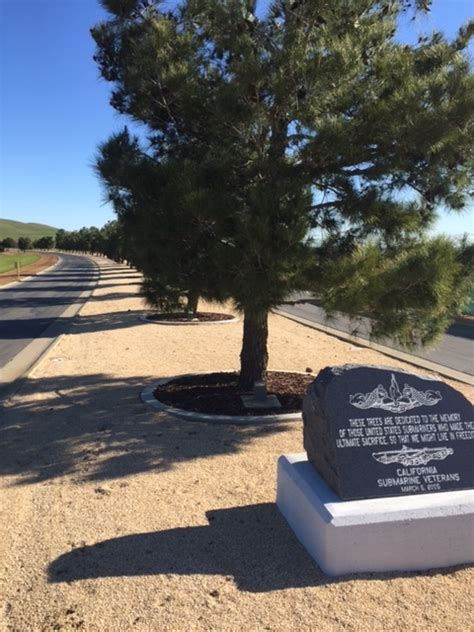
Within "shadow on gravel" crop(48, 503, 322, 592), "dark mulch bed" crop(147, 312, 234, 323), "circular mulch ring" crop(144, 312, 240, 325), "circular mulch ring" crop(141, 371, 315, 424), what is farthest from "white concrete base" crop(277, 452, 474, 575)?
"dark mulch bed" crop(147, 312, 234, 323)

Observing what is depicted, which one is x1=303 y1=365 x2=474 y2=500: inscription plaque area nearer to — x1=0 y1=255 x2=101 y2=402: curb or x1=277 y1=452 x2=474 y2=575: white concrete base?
x1=277 y1=452 x2=474 y2=575: white concrete base

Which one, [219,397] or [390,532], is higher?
[390,532]

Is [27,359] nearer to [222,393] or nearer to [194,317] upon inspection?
[222,393]

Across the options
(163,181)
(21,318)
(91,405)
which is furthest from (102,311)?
(163,181)

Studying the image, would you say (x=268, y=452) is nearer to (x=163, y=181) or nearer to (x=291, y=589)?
(x=291, y=589)

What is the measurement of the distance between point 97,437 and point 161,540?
2.34 metres

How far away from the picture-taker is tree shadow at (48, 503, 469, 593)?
3.09 m

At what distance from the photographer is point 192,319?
1587cm

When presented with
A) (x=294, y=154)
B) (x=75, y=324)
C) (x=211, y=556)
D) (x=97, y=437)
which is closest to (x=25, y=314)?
(x=75, y=324)

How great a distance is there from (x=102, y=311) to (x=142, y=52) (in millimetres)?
13980

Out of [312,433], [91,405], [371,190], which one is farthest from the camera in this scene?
[91,405]

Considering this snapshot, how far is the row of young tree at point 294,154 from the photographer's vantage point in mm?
5059

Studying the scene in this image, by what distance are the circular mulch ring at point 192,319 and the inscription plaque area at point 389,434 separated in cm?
1163

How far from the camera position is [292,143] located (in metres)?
5.73
